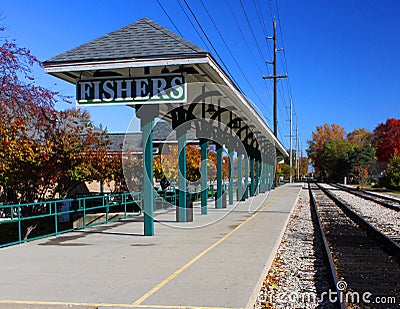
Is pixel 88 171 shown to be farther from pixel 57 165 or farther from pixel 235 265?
pixel 235 265

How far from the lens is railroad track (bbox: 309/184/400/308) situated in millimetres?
7352

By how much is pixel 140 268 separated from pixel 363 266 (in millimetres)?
4759

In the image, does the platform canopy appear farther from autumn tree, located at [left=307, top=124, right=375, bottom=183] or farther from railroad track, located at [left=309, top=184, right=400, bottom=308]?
autumn tree, located at [left=307, top=124, right=375, bottom=183]

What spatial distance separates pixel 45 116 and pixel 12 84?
2.54 meters

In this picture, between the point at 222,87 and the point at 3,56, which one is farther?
the point at 222,87

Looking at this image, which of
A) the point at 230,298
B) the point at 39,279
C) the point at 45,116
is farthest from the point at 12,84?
the point at 230,298

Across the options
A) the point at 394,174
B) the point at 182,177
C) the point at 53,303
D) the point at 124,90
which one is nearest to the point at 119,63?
the point at 124,90

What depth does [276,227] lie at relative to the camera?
14844mm

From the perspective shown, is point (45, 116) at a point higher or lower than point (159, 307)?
higher

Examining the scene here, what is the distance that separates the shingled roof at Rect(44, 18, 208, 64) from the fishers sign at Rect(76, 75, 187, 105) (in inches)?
23.9

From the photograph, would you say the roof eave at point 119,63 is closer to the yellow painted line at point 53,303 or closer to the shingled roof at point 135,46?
the shingled roof at point 135,46

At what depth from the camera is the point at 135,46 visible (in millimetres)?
11938

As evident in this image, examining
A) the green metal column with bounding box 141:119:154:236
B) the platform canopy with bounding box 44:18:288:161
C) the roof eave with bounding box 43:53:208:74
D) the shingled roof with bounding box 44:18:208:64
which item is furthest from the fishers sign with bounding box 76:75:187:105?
the green metal column with bounding box 141:119:154:236

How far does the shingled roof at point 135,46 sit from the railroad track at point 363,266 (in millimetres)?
5627
